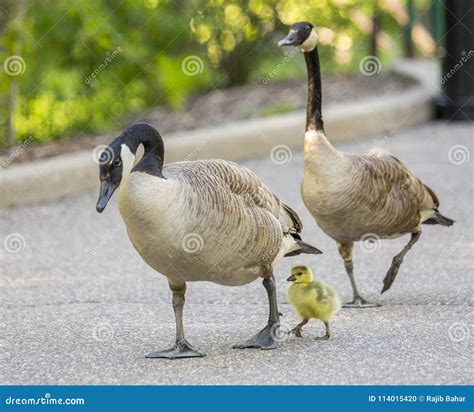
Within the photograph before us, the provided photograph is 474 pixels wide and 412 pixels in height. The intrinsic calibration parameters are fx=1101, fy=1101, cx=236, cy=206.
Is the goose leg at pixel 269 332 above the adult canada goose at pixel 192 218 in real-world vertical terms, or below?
below

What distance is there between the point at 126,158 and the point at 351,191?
5.75 feet

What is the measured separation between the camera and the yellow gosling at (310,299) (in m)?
5.77

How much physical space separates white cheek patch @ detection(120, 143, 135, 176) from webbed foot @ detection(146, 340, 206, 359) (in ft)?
3.31

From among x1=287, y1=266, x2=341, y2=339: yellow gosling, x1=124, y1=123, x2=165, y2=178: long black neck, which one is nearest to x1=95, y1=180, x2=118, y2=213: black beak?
x1=124, y1=123, x2=165, y2=178: long black neck

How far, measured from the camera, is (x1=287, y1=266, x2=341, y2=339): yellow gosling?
5773mm

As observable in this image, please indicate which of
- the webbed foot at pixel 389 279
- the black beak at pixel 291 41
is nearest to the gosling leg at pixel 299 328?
the webbed foot at pixel 389 279

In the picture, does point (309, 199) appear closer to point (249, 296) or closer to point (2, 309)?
point (249, 296)

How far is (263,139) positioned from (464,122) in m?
3.20

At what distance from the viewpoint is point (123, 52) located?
494 inches

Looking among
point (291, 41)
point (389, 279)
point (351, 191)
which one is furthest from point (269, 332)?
point (291, 41)

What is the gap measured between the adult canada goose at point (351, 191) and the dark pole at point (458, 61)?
683 centimetres

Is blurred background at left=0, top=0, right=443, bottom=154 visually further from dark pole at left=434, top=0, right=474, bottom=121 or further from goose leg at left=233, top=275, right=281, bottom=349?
goose leg at left=233, top=275, right=281, bottom=349

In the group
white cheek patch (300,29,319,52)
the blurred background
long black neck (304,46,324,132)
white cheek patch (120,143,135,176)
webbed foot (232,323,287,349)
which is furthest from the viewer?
the blurred background

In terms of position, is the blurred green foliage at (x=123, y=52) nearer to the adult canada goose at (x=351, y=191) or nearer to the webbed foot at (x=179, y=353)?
the adult canada goose at (x=351, y=191)
